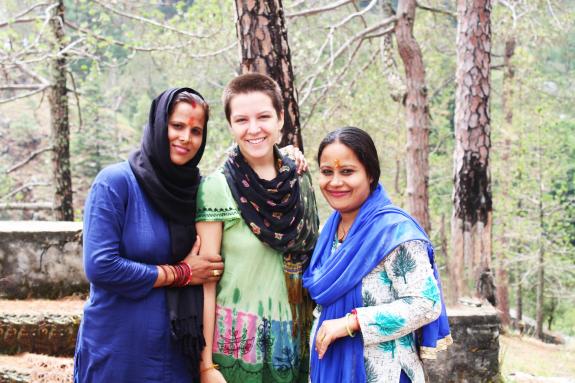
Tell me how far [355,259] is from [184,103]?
0.85 meters

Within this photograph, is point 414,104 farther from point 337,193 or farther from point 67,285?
point 337,193

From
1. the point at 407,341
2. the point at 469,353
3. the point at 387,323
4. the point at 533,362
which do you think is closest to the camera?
the point at 387,323

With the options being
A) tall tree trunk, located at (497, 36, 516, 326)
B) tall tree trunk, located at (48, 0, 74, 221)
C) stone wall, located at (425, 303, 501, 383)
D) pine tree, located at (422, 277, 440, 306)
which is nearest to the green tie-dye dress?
pine tree, located at (422, 277, 440, 306)

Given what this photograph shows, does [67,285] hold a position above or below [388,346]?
below

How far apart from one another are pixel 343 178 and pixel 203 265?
611 mm

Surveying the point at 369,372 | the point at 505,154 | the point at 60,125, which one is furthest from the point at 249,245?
the point at 505,154

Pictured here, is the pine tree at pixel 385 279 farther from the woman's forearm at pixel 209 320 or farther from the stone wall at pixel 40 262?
the stone wall at pixel 40 262

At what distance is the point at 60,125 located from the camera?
7391 millimetres

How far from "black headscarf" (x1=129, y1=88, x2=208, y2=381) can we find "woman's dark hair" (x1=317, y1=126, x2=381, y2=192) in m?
0.57

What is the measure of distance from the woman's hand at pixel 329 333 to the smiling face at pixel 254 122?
687 millimetres

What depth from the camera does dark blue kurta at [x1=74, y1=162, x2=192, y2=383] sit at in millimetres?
1958

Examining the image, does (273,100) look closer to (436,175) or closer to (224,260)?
(224,260)

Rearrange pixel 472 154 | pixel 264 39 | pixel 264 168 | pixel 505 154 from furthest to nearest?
pixel 505 154, pixel 472 154, pixel 264 39, pixel 264 168

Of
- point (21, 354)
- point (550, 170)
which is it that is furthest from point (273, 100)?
point (550, 170)
